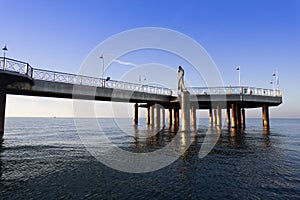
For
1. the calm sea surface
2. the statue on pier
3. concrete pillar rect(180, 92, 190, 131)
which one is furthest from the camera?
the statue on pier

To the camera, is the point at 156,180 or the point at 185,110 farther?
the point at 185,110

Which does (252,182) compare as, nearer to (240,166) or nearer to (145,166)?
(240,166)

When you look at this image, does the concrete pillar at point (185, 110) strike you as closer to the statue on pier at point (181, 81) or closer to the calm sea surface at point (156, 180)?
the statue on pier at point (181, 81)

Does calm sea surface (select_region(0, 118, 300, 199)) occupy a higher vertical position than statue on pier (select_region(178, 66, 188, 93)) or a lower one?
lower

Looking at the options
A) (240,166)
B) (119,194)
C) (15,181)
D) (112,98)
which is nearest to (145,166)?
(119,194)

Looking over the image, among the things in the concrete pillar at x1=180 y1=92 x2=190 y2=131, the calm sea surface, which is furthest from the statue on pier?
the calm sea surface

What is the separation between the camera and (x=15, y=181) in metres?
11.8

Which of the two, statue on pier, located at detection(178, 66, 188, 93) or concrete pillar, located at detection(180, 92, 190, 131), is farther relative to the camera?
statue on pier, located at detection(178, 66, 188, 93)

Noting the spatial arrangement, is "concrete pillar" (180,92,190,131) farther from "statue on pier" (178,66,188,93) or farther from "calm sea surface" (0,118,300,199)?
"calm sea surface" (0,118,300,199)

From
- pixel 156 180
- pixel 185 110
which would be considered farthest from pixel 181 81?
pixel 156 180

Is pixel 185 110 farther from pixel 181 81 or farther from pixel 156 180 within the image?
pixel 156 180

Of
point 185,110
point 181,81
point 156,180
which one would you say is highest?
point 181,81

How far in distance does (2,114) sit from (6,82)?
183 inches

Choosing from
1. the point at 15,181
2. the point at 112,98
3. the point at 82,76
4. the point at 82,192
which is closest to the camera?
the point at 82,192
